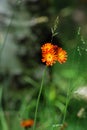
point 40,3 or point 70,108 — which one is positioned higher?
point 40,3

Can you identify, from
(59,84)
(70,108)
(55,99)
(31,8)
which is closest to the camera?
(70,108)

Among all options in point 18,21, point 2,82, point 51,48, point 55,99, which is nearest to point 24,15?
point 18,21

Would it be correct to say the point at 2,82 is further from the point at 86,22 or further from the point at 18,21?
the point at 86,22

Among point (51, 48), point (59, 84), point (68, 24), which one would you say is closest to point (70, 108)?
point (59, 84)

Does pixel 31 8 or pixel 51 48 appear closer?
pixel 51 48

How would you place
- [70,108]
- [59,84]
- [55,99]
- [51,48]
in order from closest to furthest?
[51,48]
[70,108]
[55,99]
[59,84]

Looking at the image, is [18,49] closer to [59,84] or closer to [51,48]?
[59,84]

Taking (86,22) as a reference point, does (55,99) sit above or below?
below

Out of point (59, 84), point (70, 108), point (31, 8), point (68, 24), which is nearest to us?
point (70, 108)

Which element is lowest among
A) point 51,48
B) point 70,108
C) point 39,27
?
point 70,108
